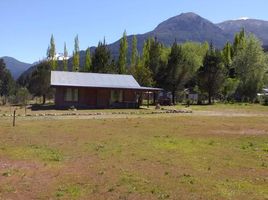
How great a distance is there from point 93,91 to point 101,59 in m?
22.0

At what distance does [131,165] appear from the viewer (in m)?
13.3

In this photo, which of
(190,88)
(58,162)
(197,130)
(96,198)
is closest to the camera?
(96,198)

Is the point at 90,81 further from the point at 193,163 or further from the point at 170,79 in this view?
the point at 193,163

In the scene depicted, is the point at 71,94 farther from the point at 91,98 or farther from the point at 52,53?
the point at 52,53

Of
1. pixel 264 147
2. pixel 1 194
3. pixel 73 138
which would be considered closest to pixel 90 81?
pixel 73 138

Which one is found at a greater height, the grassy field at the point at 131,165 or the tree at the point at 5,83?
the tree at the point at 5,83

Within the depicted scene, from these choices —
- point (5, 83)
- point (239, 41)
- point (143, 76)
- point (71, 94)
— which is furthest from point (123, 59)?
point (71, 94)

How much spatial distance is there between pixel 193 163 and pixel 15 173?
17.4ft

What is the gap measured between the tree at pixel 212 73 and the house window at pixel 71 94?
23693 mm

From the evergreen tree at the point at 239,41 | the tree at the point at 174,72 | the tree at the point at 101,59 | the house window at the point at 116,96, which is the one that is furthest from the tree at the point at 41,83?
the evergreen tree at the point at 239,41

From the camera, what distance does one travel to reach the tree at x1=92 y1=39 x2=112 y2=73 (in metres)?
72.1

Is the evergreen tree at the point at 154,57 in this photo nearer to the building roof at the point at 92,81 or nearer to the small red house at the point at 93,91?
the building roof at the point at 92,81

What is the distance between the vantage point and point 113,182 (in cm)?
1092

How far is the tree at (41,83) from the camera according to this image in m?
65.8
